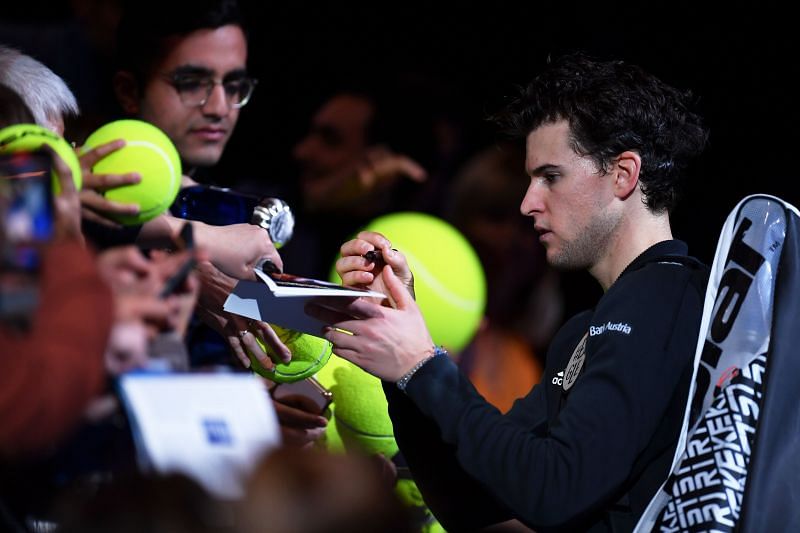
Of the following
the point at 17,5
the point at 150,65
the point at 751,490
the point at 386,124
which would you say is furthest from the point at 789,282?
the point at 17,5

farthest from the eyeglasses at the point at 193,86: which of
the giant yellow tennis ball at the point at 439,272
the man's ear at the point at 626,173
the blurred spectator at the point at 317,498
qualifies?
the blurred spectator at the point at 317,498

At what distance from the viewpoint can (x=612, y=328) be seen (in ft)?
6.51

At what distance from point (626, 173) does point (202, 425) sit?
1.18 meters

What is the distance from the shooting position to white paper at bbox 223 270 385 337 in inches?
72.4

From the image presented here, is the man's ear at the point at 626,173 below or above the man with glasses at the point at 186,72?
above

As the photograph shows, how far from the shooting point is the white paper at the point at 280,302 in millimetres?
1838

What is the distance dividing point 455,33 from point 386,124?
81 centimetres

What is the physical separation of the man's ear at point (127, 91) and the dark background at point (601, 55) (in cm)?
107

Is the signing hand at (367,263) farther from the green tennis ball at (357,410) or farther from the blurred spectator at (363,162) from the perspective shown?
the blurred spectator at (363,162)

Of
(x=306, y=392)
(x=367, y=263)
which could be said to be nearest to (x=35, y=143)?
(x=367, y=263)

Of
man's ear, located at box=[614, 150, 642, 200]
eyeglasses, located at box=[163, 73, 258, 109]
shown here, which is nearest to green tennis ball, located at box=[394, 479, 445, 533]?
man's ear, located at box=[614, 150, 642, 200]

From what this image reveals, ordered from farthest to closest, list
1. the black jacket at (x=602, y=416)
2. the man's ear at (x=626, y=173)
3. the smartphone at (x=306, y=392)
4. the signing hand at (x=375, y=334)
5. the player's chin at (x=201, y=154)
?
the player's chin at (x=201, y=154) → the smartphone at (x=306, y=392) → the man's ear at (x=626, y=173) → the signing hand at (x=375, y=334) → the black jacket at (x=602, y=416)

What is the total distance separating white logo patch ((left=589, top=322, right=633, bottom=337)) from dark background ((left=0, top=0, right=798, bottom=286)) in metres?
2.07

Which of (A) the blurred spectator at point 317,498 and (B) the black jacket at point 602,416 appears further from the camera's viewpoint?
(B) the black jacket at point 602,416
